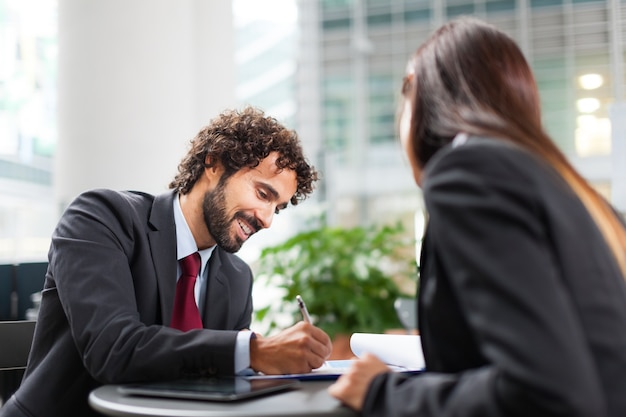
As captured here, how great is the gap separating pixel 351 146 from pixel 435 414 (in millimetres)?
4947

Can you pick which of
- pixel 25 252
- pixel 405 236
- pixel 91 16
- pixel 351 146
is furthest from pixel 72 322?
pixel 351 146

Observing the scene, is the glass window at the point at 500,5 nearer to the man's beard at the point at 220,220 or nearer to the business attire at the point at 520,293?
the man's beard at the point at 220,220

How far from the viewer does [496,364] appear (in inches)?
36.4

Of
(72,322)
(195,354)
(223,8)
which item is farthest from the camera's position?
(223,8)

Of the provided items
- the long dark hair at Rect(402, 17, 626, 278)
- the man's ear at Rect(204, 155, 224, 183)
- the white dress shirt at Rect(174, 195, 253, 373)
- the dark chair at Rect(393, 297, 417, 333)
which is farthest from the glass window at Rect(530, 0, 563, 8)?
the long dark hair at Rect(402, 17, 626, 278)

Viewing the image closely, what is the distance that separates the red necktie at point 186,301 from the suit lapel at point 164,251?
43mm

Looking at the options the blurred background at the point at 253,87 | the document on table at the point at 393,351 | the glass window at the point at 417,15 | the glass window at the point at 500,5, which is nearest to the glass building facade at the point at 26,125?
the blurred background at the point at 253,87

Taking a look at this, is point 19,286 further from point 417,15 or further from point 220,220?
point 417,15

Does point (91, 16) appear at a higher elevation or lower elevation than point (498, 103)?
higher

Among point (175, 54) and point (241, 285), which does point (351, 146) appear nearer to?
point (175, 54)

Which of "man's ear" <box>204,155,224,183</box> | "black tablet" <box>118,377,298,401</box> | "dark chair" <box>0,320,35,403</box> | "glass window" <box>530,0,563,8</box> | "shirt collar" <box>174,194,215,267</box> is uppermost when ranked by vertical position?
"glass window" <box>530,0,563,8</box>

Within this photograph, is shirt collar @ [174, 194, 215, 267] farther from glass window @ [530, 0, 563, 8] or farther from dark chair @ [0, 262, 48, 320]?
glass window @ [530, 0, 563, 8]

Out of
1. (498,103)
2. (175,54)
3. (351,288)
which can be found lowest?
(351,288)

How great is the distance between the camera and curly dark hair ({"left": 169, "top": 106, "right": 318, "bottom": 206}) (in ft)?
6.88
